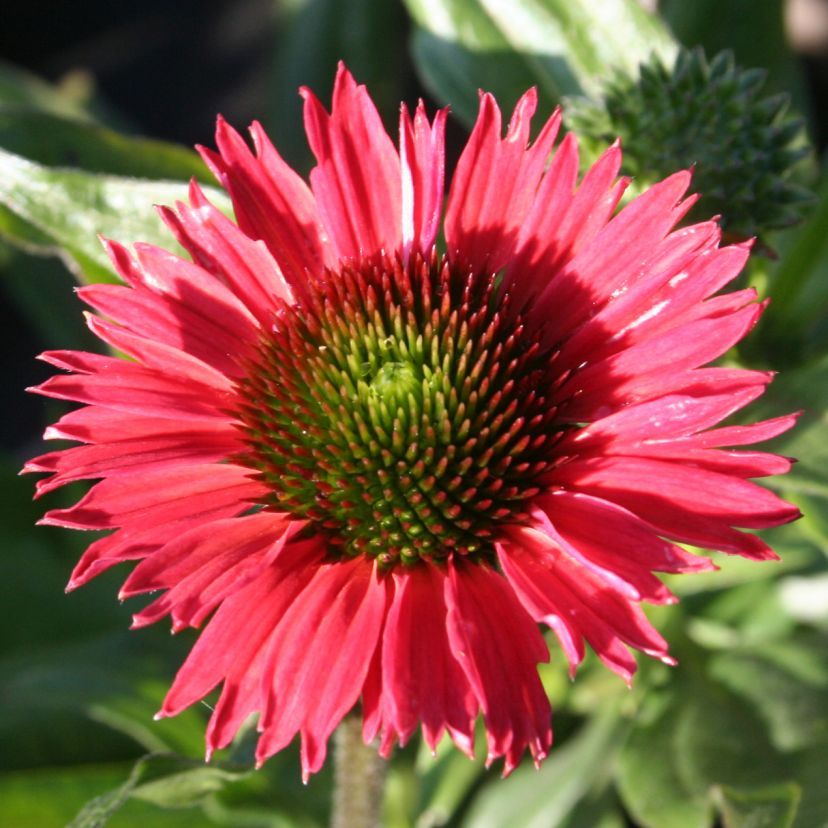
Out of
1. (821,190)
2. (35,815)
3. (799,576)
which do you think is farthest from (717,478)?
(35,815)

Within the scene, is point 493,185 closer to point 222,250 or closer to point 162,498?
point 222,250

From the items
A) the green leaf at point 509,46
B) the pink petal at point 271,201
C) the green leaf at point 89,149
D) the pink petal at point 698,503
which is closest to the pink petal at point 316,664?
the pink petal at point 698,503

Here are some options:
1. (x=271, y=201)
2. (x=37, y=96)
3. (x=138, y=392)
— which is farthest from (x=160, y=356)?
(x=37, y=96)

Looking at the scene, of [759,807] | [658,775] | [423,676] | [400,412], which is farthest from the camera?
[658,775]

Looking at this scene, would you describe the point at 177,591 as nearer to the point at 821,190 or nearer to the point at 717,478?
the point at 717,478

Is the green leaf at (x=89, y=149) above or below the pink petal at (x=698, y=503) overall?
above

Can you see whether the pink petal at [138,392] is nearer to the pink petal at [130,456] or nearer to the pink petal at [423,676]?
the pink petal at [130,456]

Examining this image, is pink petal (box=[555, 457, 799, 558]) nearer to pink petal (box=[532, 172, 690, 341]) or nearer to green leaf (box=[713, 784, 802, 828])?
pink petal (box=[532, 172, 690, 341])
